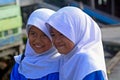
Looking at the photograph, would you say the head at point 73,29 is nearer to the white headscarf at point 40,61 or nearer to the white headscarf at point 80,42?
the white headscarf at point 80,42

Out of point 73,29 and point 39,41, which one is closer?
point 73,29

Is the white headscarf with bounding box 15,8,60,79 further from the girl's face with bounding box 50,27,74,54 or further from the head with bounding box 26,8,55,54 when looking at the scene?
the girl's face with bounding box 50,27,74,54

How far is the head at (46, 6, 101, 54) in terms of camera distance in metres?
2.35

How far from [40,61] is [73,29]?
39cm

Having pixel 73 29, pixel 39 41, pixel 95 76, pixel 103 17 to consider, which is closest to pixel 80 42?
pixel 73 29

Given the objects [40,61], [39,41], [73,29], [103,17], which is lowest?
[103,17]

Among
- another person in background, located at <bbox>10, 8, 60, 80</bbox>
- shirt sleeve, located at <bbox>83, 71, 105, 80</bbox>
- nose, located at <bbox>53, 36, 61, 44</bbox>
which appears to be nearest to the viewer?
shirt sleeve, located at <bbox>83, 71, 105, 80</bbox>

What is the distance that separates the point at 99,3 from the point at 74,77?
622 inches

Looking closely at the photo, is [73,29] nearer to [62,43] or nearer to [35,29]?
[62,43]

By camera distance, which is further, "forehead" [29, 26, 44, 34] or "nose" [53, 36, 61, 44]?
"forehead" [29, 26, 44, 34]

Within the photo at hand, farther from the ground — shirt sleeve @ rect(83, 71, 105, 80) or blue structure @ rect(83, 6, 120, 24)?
shirt sleeve @ rect(83, 71, 105, 80)

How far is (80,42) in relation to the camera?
2355mm

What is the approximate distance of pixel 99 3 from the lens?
1797 centimetres

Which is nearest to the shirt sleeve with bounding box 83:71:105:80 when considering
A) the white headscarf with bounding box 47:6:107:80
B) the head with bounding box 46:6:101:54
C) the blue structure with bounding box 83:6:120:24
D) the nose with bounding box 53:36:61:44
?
the white headscarf with bounding box 47:6:107:80
